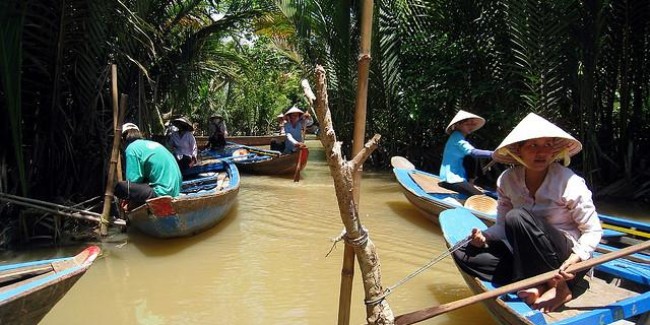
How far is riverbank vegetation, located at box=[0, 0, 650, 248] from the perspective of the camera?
5.27 metres

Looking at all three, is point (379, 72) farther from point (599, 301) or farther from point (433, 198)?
point (599, 301)

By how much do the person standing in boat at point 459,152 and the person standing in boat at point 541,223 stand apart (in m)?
2.59

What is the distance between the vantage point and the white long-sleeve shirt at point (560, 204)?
260 cm

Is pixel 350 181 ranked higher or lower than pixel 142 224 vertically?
higher

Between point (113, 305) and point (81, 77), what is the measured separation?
2812 mm

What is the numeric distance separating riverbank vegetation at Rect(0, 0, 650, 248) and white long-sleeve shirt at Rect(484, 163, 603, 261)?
4193mm

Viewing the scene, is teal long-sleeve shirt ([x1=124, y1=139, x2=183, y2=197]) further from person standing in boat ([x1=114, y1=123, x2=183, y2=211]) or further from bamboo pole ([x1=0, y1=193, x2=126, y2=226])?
bamboo pole ([x1=0, y1=193, x2=126, y2=226])

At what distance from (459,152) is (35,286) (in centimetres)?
446

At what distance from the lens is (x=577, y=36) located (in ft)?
22.6

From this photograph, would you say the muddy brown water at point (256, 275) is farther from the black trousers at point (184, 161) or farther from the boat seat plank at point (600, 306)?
the black trousers at point (184, 161)

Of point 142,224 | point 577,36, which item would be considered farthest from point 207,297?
point 577,36

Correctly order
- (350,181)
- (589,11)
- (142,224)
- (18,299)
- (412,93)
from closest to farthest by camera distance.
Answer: (350,181) → (18,299) → (142,224) → (589,11) → (412,93)

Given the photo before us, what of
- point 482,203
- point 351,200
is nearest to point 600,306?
point 351,200

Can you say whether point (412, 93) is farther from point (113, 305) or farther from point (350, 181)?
point (350, 181)
